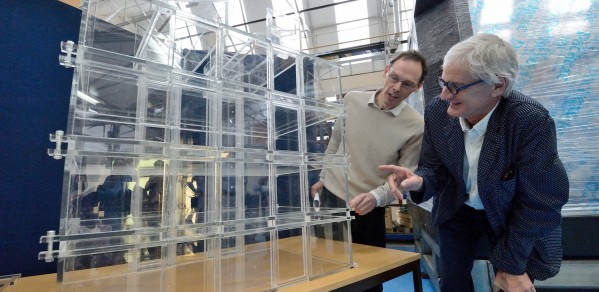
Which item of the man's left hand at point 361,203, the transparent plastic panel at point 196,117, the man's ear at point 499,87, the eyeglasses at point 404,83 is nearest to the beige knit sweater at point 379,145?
the eyeglasses at point 404,83

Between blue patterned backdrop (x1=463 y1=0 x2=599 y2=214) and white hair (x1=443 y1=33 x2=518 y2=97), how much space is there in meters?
1.21

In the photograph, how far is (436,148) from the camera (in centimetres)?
109

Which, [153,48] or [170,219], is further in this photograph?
[153,48]

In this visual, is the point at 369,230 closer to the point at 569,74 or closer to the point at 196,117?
the point at 196,117

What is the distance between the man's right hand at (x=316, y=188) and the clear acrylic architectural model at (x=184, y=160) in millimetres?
25

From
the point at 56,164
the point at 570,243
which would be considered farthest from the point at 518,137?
the point at 56,164

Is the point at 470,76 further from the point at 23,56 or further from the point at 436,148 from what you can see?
the point at 23,56

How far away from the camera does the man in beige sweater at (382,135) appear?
1304mm

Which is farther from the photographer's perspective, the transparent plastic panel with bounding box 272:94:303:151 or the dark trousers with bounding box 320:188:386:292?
the dark trousers with bounding box 320:188:386:292

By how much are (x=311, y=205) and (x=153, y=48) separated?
0.64m

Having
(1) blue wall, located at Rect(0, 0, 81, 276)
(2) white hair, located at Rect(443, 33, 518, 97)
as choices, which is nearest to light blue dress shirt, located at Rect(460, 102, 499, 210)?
(2) white hair, located at Rect(443, 33, 518, 97)

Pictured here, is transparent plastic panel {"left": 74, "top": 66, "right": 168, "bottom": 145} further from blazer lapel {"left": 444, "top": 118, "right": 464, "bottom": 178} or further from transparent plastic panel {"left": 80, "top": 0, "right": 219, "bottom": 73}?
blazer lapel {"left": 444, "top": 118, "right": 464, "bottom": 178}

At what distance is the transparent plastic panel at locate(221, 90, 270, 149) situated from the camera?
770 mm

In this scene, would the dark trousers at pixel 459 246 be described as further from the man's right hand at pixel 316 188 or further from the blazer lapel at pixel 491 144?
the man's right hand at pixel 316 188
